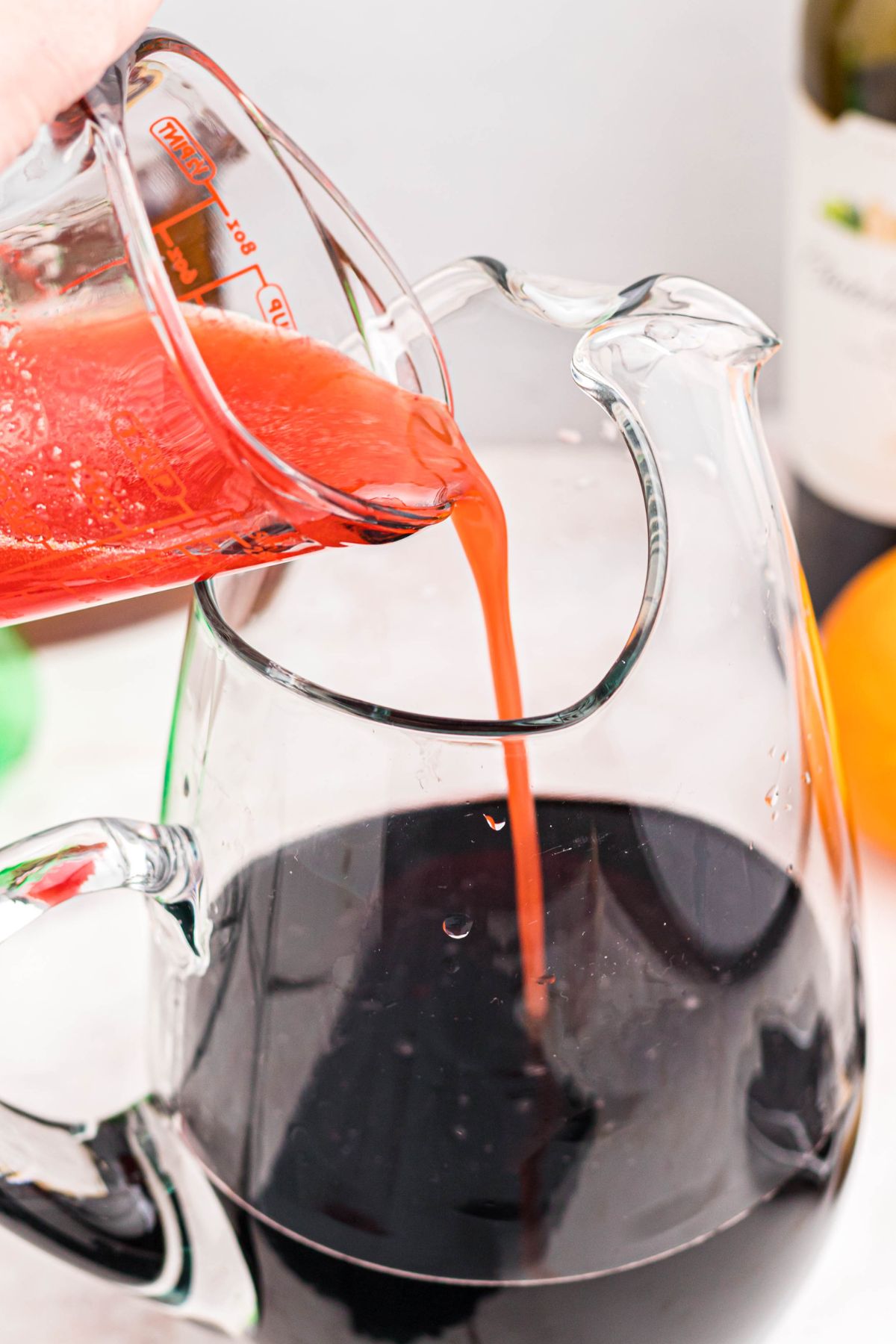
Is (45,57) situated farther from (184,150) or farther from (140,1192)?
(140,1192)

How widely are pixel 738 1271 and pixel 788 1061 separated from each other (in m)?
0.06

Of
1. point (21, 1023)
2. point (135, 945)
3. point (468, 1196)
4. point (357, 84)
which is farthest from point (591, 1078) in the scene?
point (357, 84)

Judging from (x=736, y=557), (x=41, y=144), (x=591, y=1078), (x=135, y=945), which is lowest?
(x=135, y=945)

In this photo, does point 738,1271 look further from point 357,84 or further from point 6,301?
point 357,84

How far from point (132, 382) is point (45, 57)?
0.08 metres

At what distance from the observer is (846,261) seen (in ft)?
2.44

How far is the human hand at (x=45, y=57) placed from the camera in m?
0.36

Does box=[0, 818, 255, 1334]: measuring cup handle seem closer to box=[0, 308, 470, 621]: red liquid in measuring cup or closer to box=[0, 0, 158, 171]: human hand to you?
box=[0, 308, 470, 621]: red liquid in measuring cup

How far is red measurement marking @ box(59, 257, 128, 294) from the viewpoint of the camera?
1.31 ft

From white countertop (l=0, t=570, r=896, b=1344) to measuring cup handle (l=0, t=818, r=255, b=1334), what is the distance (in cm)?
5

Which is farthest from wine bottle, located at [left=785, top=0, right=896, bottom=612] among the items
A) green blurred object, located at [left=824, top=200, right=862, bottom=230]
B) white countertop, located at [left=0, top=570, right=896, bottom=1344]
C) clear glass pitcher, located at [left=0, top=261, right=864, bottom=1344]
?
clear glass pitcher, located at [left=0, top=261, right=864, bottom=1344]

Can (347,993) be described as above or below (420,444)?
below

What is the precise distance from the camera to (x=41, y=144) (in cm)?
40

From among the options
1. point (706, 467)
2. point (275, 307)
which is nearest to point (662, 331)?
point (706, 467)
